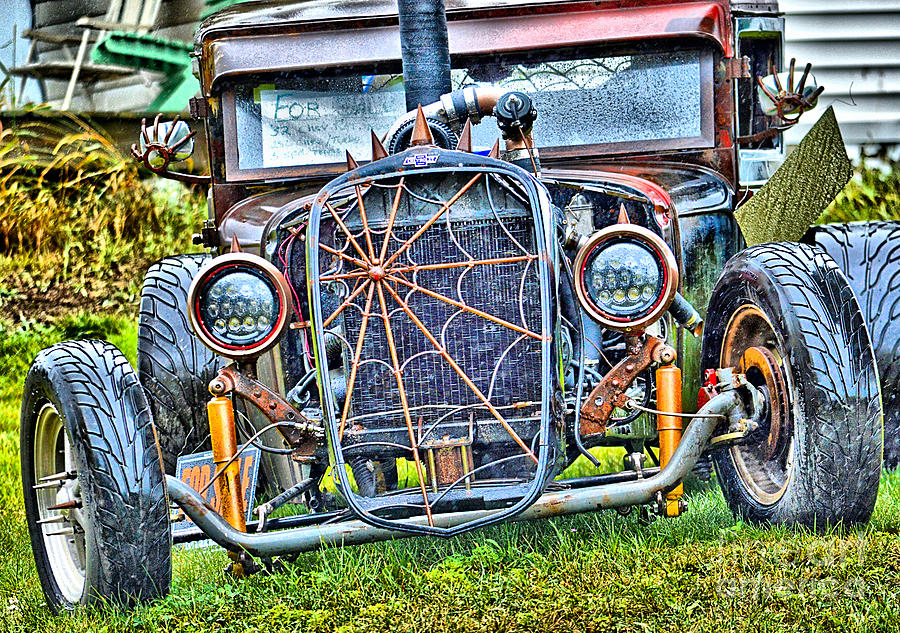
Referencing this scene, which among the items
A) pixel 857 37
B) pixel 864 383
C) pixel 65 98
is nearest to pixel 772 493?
pixel 864 383

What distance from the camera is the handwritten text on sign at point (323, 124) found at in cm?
518

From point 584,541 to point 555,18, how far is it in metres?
2.35

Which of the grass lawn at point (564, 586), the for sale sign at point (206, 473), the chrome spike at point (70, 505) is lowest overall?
the grass lawn at point (564, 586)

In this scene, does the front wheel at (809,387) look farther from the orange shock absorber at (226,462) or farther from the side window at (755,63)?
the side window at (755,63)

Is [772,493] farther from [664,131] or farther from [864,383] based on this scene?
[664,131]

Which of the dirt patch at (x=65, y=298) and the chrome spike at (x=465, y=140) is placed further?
the dirt patch at (x=65, y=298)

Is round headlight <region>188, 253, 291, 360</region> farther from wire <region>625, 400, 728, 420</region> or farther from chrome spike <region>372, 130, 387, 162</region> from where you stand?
wire <region>625, 400, 728, 420</region>

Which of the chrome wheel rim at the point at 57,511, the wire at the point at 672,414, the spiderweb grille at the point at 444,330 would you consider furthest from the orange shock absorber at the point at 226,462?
→ the wire at the point at 672,414

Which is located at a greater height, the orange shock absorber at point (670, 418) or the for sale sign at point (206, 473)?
the orange shock absorber at point (670, 418)

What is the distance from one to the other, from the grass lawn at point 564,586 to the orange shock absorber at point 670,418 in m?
0.15

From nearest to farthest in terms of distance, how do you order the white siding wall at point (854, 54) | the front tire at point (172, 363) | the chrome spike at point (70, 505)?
1. the chrome spike at point (70, 505)
2. the front tire at point (172, 363)
3. the white siding wall at point (854, 54)

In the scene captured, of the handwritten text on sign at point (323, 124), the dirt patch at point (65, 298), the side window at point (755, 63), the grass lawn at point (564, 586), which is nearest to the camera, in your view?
the grass lawn at point (564, 586)

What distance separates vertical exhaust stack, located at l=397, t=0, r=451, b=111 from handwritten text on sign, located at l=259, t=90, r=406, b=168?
0.56m

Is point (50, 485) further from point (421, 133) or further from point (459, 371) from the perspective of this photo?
point (421, 133)
